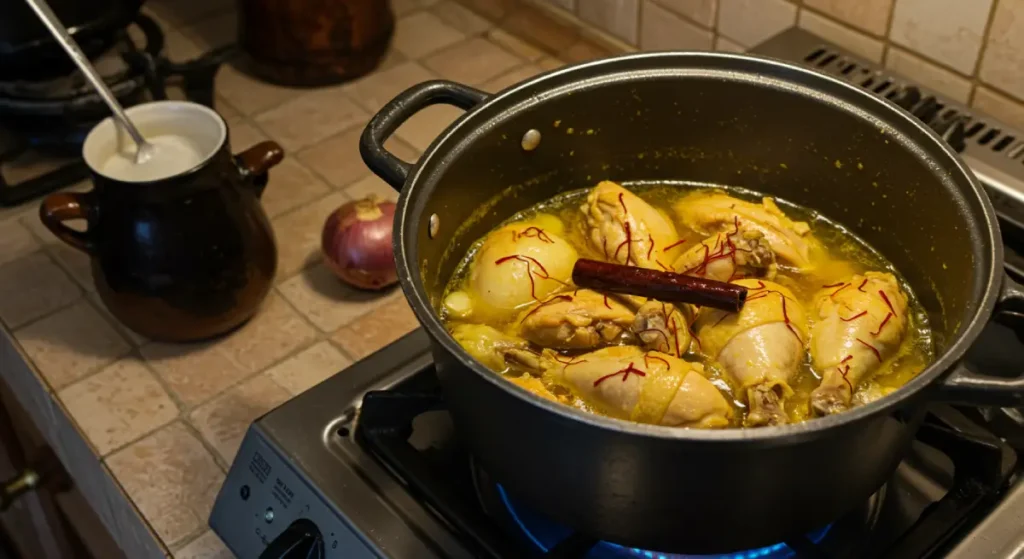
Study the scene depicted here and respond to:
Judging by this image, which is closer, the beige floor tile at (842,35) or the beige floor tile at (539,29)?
the beige floor tile at (842,35)

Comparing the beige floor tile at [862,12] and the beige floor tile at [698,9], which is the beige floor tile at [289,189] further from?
the beige floor tile at [862,12]

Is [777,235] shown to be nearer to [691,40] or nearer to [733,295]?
[733,295]

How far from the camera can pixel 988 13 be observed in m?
0.88

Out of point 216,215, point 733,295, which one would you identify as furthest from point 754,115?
point 216,215

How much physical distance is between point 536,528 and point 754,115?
1.22 feet

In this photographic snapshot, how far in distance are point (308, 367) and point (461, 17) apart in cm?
67

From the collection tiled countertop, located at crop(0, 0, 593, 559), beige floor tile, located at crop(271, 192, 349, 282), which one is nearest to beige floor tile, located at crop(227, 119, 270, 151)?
tiled countertop, located at crop(0, 0, 593, 559)

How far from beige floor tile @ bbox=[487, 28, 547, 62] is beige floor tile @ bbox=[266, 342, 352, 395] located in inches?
21.7

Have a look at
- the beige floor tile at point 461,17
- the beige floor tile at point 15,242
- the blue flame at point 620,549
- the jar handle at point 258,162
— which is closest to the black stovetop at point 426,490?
the blue flame at point 620,549

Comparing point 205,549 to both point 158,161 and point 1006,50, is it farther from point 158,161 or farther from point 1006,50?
point 1006,50

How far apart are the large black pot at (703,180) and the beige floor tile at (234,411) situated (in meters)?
0.22

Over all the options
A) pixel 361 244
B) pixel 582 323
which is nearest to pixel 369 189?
pixel 361 244

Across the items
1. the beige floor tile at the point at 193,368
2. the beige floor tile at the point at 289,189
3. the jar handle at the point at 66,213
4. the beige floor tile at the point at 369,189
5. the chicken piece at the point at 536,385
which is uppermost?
the chicken piece at the point at 536,385

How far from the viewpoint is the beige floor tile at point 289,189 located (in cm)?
110
